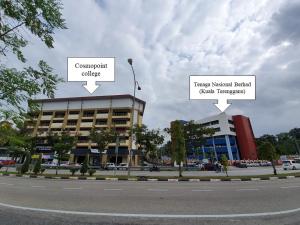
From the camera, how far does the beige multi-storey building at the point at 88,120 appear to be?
74.3 metres

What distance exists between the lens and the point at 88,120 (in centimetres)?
8062

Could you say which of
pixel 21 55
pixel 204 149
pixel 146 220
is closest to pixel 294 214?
pixel 146 220

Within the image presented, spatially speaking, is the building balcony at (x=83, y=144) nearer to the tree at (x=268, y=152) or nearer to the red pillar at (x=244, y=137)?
the red pillar at (x=244, y=137)

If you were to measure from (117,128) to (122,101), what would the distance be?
8708 mm

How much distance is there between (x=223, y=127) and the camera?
88.4m

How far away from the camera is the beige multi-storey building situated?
7431 centimetres

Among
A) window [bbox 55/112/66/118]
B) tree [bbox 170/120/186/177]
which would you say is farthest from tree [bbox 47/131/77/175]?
tree [bbox 170/120/186/177]

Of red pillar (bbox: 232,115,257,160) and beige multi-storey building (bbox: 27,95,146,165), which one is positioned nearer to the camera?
beige multi-storey building (bbox: 27,95,146,165)

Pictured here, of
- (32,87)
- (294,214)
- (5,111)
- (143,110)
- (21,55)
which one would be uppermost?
(143,110)

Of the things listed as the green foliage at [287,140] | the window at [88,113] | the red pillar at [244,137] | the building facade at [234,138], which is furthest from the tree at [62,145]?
the green foliage at [287,140]

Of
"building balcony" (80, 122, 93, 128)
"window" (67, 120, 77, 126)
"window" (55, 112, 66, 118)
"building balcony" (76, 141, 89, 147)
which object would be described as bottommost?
"building balcony" (76, 141, 89, 147)

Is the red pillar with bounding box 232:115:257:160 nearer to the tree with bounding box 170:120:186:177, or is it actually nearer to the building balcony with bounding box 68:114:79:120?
the building balcony with bounding box 68:114:79:120

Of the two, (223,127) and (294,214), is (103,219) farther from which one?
(223,127)

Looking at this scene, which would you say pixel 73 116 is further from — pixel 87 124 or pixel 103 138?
pixel 103 138
